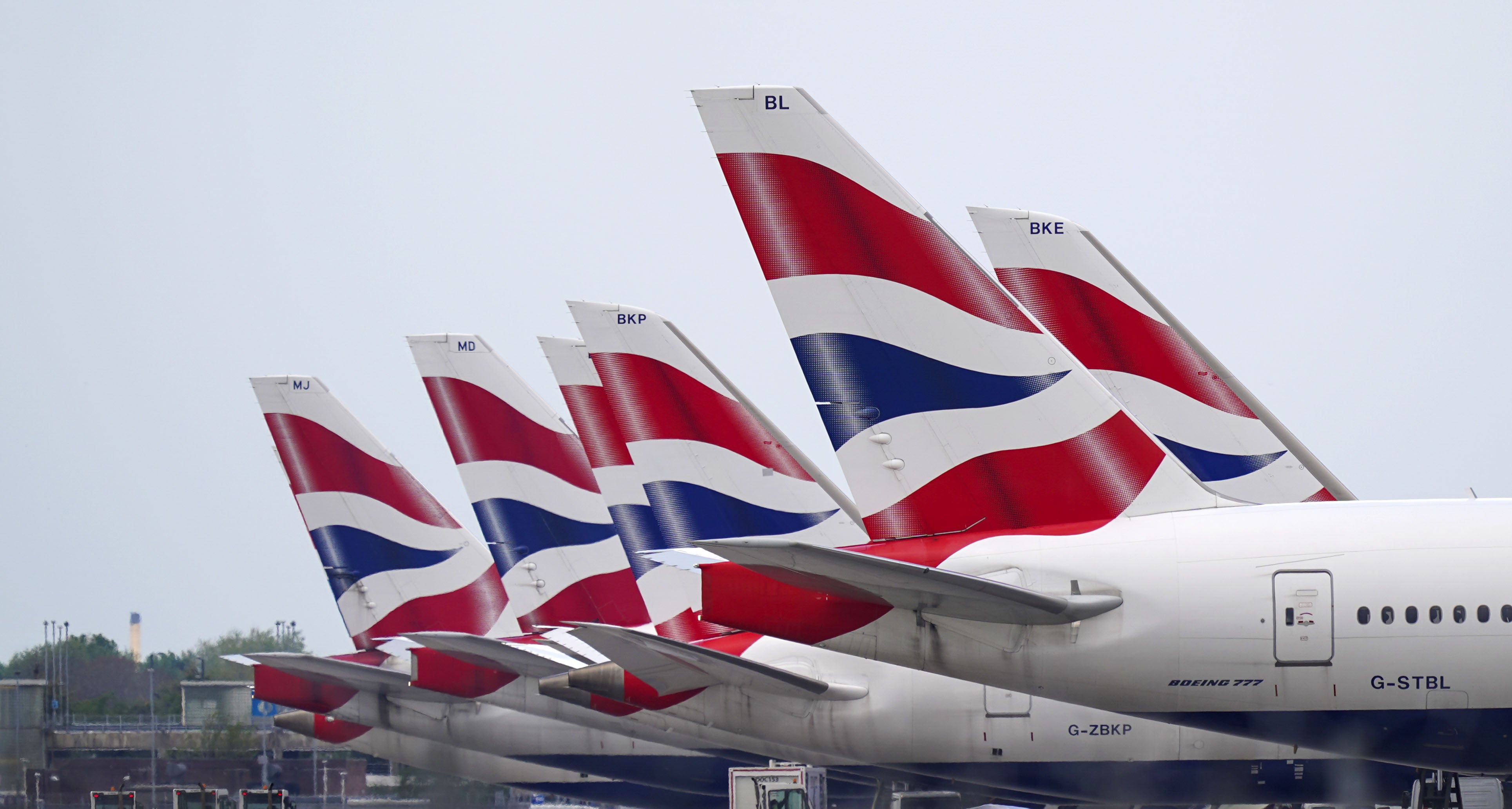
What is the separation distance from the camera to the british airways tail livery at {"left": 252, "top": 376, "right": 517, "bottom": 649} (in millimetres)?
28594

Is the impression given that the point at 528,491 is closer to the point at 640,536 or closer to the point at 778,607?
the point at 640,536

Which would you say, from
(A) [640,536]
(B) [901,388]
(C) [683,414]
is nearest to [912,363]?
(B) [901,388]

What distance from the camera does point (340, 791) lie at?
59.8m

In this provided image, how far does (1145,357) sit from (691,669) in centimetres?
661

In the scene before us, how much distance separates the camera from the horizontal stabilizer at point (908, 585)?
10.7m

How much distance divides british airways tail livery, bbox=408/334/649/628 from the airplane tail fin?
12.8 metres

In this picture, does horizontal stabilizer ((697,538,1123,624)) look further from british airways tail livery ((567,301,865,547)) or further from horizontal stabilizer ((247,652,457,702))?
horizontal stabilizer ((247,652,457,702))

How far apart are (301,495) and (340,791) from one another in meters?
34.1

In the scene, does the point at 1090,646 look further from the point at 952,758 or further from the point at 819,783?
the point at 819,783

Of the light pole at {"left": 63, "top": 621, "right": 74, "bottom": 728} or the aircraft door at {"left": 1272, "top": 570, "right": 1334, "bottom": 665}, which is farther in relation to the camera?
the light pole at {"left": 63, "top": 621, "right": 74, "bottom": 728}

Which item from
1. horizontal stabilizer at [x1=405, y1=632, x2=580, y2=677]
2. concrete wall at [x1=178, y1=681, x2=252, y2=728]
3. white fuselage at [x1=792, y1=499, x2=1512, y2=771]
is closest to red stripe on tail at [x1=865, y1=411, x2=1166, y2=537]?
white fuselage at [x1=792, y1=499, x2=1512, y2=771]

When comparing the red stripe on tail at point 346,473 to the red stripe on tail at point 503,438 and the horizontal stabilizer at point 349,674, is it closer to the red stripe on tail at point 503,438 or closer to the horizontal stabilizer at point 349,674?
the red stripe on tail at point 503,438

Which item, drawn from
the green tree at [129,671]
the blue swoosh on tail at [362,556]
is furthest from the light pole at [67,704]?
the blue swoosh on tail at [362,556]

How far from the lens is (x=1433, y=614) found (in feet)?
40.0
